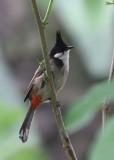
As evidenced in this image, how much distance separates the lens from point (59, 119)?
111 centimetres

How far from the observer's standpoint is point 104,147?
0.36m

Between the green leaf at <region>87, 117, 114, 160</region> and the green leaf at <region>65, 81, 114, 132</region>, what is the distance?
0.14 feet

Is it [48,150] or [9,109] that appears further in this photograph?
[48,150]

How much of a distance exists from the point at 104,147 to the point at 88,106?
0.07 m

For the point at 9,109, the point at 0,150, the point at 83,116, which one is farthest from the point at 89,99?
the point at 0,150

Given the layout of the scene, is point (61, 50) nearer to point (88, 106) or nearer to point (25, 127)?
point (25, 127)

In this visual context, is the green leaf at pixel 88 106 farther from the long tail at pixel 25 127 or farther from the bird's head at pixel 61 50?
the bird's head at pixel 61 50

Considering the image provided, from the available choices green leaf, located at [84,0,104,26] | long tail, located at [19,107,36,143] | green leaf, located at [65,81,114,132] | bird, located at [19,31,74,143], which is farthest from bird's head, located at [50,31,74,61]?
green leaf, located at [65,81,114,132]

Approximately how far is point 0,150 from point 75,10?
1553mm

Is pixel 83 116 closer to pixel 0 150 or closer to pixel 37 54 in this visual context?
pixel 0 150

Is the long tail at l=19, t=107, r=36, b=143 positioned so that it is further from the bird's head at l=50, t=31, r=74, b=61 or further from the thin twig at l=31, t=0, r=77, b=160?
the thin twig at l=31, t=0, r=77, b=160

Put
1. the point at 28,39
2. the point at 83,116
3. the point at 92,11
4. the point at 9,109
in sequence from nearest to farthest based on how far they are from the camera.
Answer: the point at 83,116 → the point at 92,11 → the point at 9,109 → the point at 28,39

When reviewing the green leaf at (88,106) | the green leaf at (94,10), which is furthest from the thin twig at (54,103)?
the green leaf at (88,106)

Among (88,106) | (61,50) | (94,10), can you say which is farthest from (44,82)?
(88,106)
